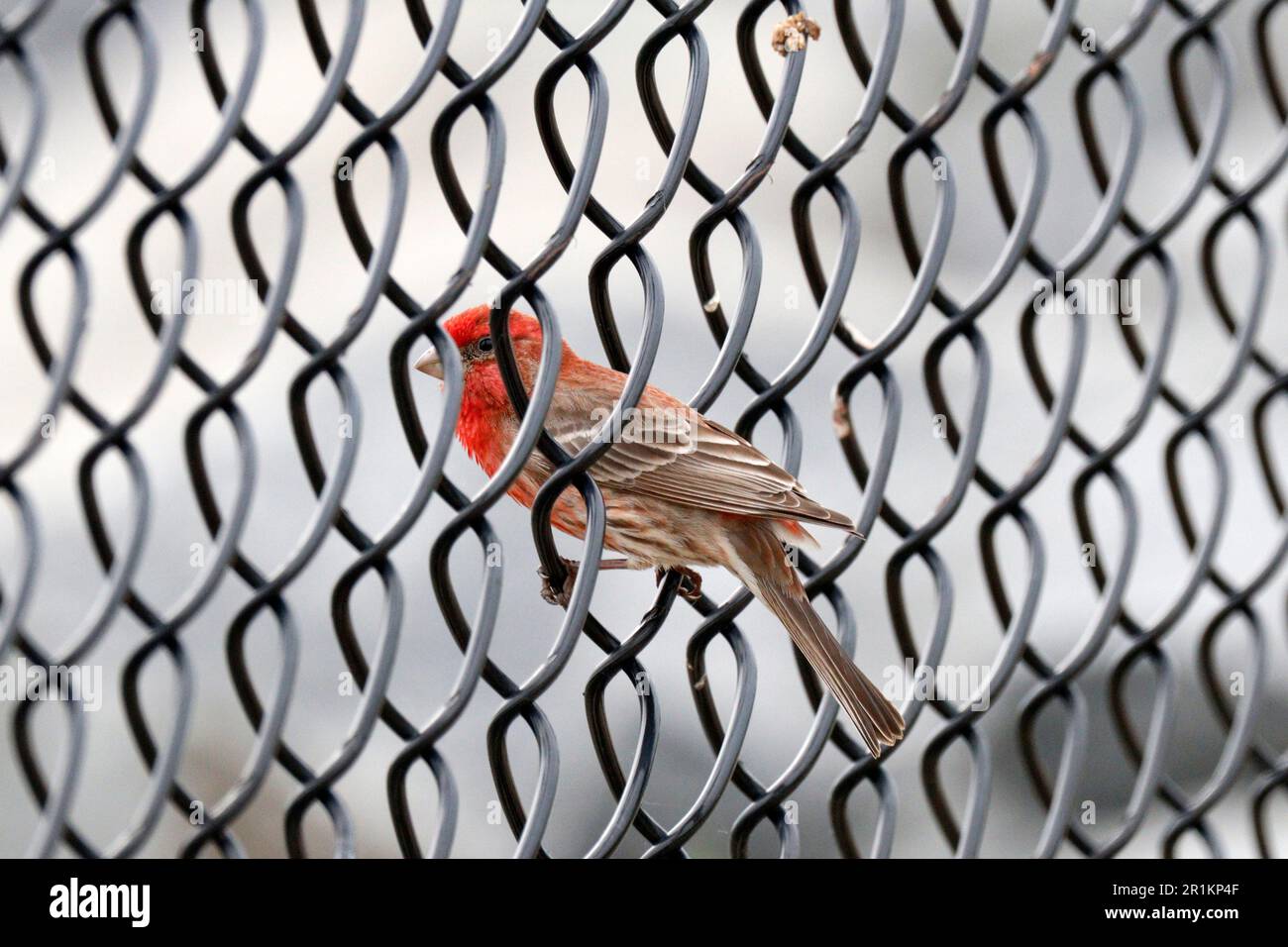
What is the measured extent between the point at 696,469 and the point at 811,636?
1.79ft

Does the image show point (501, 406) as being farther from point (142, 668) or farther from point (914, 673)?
point (142, 668)

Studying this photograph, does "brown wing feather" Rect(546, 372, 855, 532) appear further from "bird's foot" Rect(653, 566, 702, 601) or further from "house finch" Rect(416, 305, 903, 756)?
"bird's foot" Rect(653, 566, 702, 601)

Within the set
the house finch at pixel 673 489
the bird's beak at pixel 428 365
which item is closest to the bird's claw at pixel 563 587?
the house finch at pixel 673 489

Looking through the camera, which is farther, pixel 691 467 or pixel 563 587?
pixel 691 467

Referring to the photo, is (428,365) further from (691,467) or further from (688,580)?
(688,580)

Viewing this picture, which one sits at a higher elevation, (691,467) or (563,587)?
(691,467)

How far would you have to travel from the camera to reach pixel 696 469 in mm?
3238

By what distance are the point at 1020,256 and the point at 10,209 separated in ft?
6.00

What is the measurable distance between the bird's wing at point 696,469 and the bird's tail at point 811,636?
3.7 inches

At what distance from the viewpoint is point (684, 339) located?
3283 mm

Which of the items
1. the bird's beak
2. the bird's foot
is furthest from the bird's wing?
the bird's beak

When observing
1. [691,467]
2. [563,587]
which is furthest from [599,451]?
[691,467]

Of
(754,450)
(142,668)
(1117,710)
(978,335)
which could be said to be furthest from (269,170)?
(1117,710)

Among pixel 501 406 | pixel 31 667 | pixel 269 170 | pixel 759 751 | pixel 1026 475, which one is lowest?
pixel 759 751
